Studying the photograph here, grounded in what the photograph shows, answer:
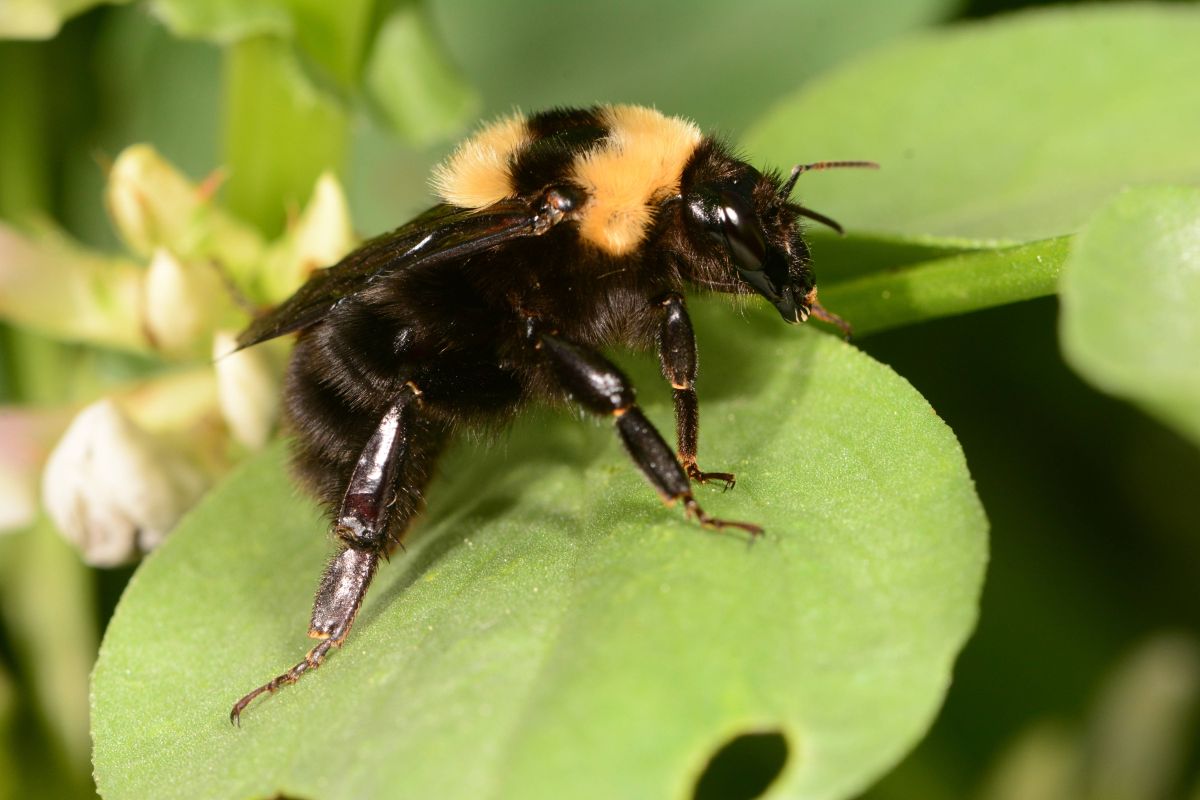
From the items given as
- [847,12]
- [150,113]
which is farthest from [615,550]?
[150,113]

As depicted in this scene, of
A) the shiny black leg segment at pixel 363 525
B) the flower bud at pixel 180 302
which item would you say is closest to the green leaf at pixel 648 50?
the flower bud at pixel 180 302

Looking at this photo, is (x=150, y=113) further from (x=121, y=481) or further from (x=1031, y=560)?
(x=1031, y=560)

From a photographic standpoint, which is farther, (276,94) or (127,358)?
(127,358)

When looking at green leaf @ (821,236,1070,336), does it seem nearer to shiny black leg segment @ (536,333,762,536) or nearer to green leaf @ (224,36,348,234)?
shiny black leg segment @ (536,333,762,536)

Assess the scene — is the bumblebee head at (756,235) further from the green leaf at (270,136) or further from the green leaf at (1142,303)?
the green leaf at (270,136)

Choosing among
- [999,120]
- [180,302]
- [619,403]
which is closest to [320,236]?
[180,302]
